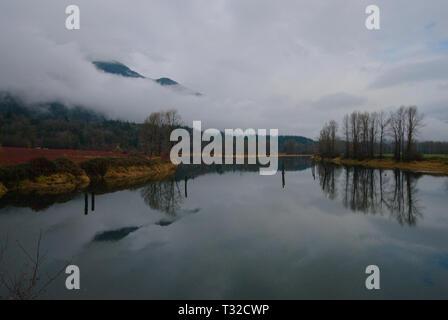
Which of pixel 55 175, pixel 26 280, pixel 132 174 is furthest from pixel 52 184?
pixel 26 280

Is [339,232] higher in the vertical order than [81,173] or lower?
lower

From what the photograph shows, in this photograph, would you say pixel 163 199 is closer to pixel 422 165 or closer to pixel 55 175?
pixel 55 175

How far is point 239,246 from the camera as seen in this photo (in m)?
9.69

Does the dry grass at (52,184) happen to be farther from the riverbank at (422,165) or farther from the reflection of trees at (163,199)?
the riverbank at (422,165)

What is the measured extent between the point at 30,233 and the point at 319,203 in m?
19.6

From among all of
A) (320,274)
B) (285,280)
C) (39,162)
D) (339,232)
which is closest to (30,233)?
(285,280)

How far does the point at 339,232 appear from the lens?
11195 mm

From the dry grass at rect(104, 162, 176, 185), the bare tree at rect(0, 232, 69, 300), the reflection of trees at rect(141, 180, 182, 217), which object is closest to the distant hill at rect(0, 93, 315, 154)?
the dry grass at rect(104, 162, 176, 185)

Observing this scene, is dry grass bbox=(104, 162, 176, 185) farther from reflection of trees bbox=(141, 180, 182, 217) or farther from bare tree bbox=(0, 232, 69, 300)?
bare tree bbox=(0, 232, 69, 300)

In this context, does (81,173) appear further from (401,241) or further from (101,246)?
(401,241)
